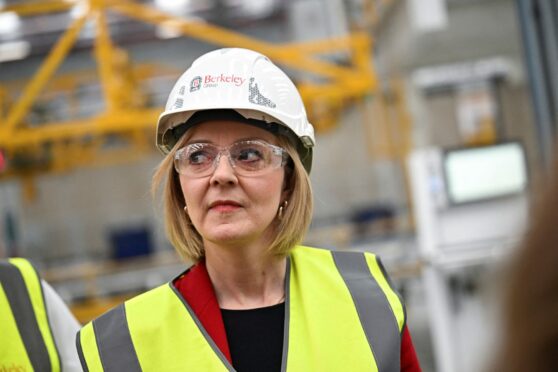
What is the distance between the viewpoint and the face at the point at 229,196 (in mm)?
1682

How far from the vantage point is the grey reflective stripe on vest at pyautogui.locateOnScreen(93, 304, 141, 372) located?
5.23ft

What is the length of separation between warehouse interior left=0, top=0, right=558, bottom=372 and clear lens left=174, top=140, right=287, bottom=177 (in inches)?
14.6

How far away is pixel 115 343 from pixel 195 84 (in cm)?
59

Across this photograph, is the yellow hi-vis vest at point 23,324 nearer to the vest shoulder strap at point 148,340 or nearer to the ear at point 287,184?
the vest shoulder strap at point 148,340

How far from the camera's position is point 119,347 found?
5.31ft

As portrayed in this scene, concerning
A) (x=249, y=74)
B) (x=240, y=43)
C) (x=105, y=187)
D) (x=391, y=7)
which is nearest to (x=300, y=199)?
(x=249, y=74)

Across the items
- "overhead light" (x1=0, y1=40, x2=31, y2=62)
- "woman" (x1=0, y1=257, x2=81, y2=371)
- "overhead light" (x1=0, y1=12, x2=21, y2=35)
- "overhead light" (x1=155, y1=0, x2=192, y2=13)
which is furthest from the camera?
"overhead light" (x1=0, y1=40, x2=31, y2=62)

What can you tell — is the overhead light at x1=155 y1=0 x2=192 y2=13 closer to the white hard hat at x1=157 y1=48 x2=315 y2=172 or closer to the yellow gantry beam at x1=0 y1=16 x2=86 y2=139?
the yellow gantry beam at x1=0 y1=16 x2=86 y2=139

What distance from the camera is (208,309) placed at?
1694mm

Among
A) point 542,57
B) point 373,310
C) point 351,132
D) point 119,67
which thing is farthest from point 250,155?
point 351,132

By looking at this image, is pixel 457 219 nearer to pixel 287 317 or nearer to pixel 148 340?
pixel 287 317

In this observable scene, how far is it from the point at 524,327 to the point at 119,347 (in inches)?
46.1

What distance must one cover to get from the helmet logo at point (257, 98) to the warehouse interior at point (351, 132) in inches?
18.9

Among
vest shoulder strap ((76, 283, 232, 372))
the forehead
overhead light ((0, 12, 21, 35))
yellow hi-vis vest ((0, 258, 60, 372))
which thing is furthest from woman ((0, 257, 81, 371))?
overhead light ((0, 12, 21, 35))
